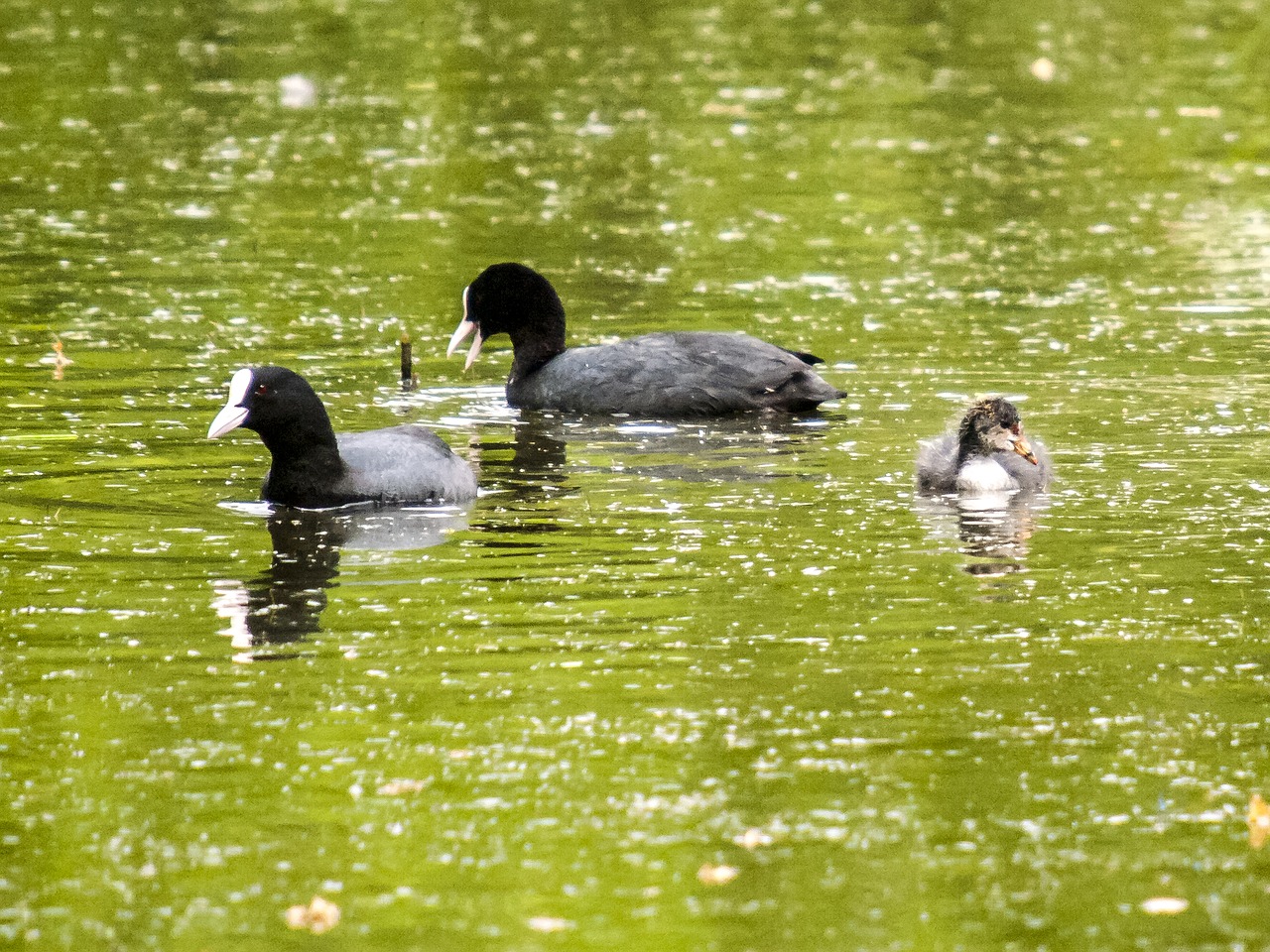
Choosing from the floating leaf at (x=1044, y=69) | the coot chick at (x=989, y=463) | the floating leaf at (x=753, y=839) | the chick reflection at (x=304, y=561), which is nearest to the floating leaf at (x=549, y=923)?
the floating leaf at (x=753, y=839)

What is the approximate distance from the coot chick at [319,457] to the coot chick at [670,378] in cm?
278

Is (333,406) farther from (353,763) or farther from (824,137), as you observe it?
(824,137)

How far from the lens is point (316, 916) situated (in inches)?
→ 255

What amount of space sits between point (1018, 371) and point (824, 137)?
10884mm

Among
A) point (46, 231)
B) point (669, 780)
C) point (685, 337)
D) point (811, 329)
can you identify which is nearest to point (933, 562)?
point (669, 780)

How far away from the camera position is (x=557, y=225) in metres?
21.1

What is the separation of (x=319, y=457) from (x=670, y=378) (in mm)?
3435

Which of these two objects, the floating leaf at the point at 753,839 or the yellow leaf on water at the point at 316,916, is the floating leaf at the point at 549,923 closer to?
the yellow leaf on water at the point at 316,916

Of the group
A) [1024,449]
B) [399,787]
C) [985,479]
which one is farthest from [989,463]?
[399,787]

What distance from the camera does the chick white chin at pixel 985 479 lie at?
40.0ft

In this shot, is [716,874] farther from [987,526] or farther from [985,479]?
[985,479]

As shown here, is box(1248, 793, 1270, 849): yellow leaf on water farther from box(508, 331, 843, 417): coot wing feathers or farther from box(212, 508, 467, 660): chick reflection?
box(508, 331, 843, 417): coot wing feathers

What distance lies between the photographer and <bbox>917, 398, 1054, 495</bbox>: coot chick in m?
12.2

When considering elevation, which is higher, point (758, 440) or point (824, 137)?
point (824, 137)
